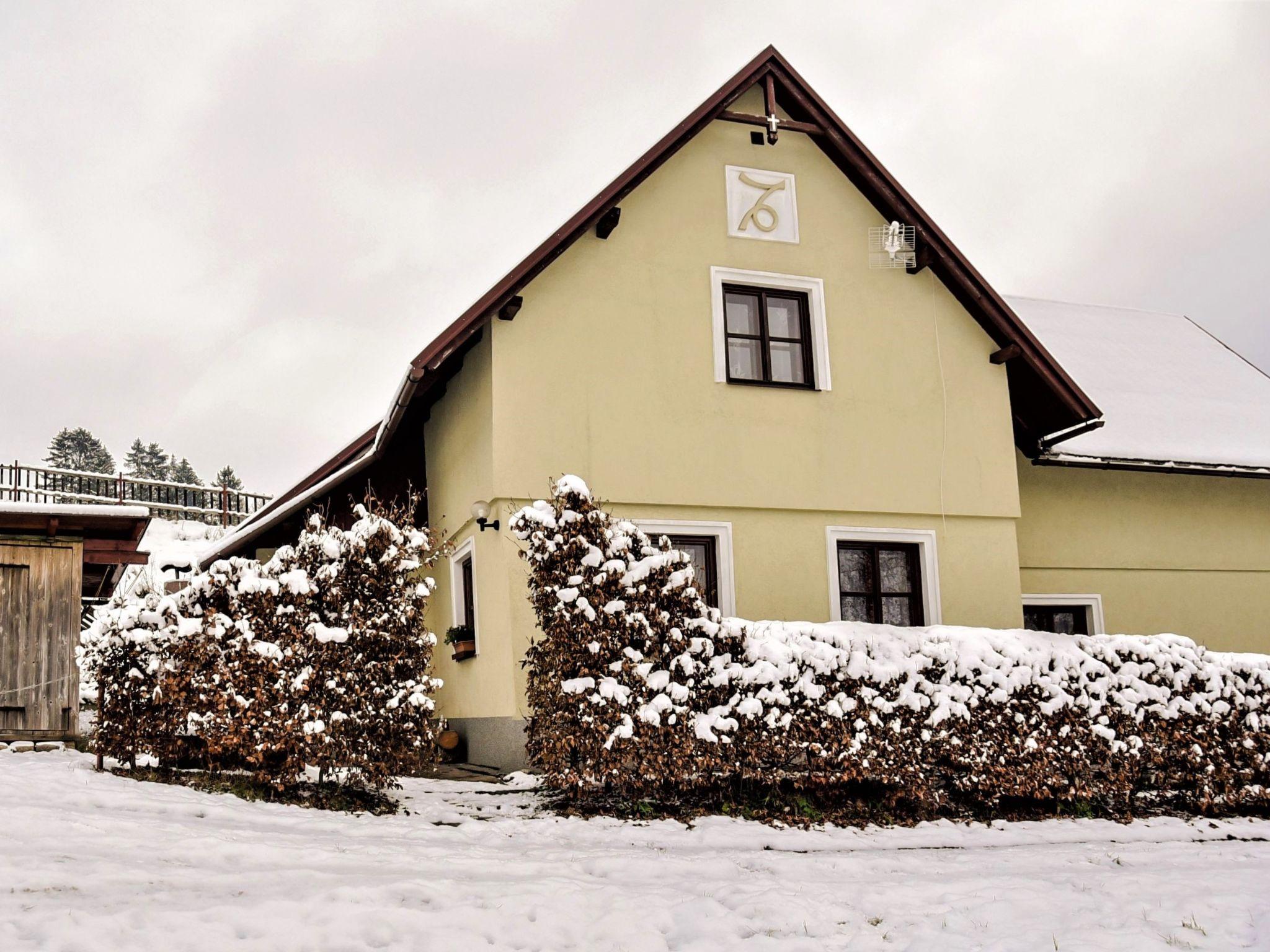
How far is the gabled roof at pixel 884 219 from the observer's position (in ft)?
39.2

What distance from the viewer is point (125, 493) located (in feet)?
103

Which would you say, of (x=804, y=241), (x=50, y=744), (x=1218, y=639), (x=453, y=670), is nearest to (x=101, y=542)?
(x=50, y=744)

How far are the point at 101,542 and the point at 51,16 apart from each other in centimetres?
631

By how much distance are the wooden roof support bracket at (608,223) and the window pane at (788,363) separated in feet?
7.08

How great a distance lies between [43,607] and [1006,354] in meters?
11.2

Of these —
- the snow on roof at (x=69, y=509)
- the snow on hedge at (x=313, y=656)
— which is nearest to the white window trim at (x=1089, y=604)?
the snow on hedge at (x=313, y=656)

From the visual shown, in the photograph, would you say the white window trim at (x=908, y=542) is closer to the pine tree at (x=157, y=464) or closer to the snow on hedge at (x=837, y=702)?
→ the snow on hedge at (x=837, y=702)

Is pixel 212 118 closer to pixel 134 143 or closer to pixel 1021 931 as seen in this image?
pixel 134 143

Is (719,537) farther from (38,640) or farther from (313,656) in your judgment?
(38,640)

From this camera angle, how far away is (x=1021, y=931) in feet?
18.9

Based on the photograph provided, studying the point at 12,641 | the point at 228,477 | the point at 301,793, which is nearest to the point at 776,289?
the point at 301,793

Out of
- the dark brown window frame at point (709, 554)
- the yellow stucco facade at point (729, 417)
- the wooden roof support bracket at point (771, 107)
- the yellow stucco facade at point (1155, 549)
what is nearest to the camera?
the yellow stucco facade at point (729, 417)

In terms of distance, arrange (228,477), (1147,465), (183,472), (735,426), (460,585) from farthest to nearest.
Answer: (183,472), (228,477), (1147,465), (460,585), (735,426)

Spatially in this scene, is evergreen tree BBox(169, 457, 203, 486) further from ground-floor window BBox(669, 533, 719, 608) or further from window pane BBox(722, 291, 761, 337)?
ground-floor window BBox(669, 533, 719, 608)
